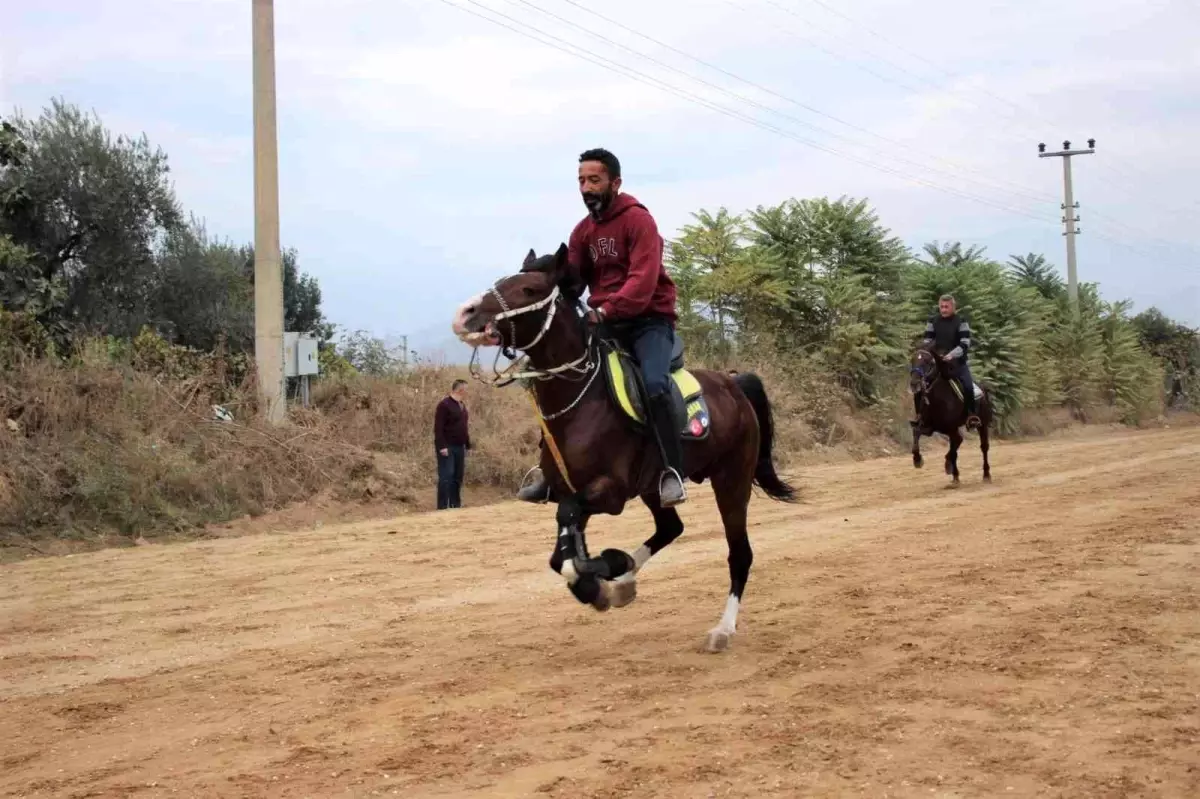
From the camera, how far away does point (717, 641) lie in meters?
7.90

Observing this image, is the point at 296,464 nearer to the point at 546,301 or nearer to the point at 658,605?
the point at 658,605

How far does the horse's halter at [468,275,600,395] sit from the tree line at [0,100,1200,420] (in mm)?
15178

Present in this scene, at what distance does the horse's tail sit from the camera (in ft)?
31.9

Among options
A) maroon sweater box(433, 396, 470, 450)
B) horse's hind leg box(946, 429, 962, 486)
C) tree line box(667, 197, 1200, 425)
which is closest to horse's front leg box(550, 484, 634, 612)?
maroon sweater box(433, 396, 470, 450)

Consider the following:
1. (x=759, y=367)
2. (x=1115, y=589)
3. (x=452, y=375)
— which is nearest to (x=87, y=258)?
(x=452, y=375)

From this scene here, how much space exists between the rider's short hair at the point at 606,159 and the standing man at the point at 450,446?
35.2 feet

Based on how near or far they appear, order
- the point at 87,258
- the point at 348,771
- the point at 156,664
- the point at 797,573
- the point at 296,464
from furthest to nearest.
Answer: the point at 87,258
the point at 296,464
the point at 797,573
the point at 156,664
the point at 348,771

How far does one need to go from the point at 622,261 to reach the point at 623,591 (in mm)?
2286

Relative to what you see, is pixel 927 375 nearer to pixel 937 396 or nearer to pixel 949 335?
pixel 937 396

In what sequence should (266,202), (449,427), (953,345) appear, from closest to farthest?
(449,427) → (266,202) → (953,345)

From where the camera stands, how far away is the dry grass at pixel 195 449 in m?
15.2

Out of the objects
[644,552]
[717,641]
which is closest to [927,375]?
[644,552]

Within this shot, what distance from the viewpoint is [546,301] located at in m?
7.48

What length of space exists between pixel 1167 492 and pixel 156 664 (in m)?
13.4
